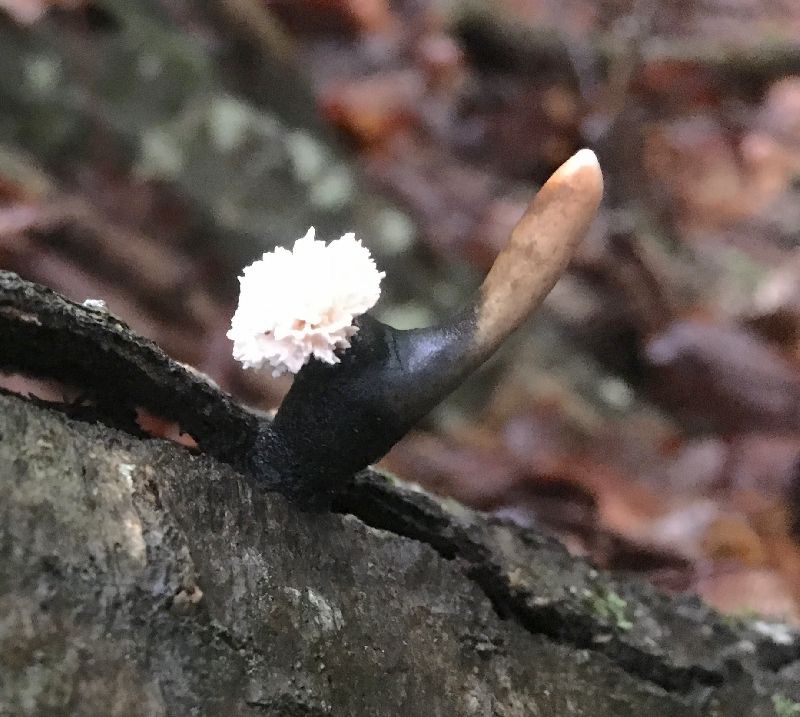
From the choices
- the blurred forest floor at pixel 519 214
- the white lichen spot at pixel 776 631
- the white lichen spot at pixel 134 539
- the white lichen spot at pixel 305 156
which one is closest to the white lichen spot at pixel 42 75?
the blurred forest floor at pixel 519 214

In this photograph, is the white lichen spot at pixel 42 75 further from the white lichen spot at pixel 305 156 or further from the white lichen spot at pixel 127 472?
the white lichen spot at pixel 127 472

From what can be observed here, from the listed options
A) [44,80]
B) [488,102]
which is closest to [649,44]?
[488,102]

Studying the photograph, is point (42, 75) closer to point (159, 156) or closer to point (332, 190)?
point (159, 156)

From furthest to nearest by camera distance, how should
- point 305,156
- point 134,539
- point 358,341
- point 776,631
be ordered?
point 305,156 → point 776,631 → point 358,341 → point 134,539

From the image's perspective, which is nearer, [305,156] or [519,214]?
[305,156]

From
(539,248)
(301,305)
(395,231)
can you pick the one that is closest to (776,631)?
(539,248)

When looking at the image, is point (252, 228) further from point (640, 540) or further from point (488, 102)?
point (488, 102)
